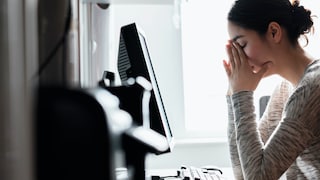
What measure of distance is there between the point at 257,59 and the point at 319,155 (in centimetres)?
33

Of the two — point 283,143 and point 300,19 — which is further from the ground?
point 300,19

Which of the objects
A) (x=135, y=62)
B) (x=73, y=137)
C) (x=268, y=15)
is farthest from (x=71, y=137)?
(x=268, y=15)

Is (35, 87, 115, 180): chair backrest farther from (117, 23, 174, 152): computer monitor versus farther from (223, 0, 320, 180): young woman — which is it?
(223, 0, 320, 180): young woman

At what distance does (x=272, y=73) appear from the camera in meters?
1.32

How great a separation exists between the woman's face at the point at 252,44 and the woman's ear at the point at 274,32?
0.02 metres

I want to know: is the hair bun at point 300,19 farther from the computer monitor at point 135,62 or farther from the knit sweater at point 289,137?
the computer monitor at point 135,62

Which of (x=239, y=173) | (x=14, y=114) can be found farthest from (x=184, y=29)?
(x=14, y=114)

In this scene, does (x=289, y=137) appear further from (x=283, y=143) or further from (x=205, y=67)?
(x=205, y=67)

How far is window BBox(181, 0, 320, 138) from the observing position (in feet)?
6.88

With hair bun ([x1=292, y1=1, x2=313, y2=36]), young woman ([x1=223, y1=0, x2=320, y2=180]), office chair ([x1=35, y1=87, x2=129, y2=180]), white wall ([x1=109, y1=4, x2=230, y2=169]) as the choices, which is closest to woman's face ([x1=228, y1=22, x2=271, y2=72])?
young woman ([x1=223, y1=0, x2=320, y2=180])

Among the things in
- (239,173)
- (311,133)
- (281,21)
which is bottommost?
(239,173)

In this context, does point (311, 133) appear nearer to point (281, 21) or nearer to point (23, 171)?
point (281, 21)

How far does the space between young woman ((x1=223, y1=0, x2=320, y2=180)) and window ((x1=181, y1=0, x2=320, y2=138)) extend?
2.46ft

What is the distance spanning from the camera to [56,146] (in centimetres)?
34
